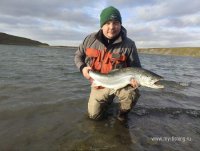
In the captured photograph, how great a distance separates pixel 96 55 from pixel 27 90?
451cm

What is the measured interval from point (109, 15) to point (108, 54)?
Result: 94cm

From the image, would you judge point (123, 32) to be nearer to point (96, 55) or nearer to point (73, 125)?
point (96, 55)

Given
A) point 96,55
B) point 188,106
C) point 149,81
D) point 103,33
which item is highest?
point 103,33

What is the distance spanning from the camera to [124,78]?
6.05m

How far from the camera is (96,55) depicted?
665cm

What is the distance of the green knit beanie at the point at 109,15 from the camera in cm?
615

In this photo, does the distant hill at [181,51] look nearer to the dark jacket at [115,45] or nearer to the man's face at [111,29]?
the dark jacket at [115,45]

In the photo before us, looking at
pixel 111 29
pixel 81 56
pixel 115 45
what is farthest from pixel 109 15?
pixel 81 56

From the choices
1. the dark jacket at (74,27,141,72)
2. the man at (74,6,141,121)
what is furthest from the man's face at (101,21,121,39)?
the dark jacket at (74,27,141,72)

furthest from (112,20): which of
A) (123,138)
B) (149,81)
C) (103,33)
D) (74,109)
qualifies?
(74,109)

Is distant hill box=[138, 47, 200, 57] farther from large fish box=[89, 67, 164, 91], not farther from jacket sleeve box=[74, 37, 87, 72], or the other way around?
large fish box=[89, 67, 164, 91]

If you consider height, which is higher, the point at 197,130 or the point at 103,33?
the point at 103,33

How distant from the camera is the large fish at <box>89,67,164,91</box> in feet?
19.1

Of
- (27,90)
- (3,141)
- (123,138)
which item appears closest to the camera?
(3,141)
